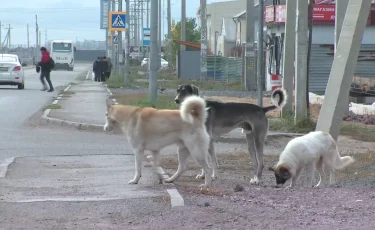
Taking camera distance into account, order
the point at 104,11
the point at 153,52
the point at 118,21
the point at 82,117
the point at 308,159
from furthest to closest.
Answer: the point at 104,11, the point at 118,21, the point at 153,52, the point at 82,117, the point at 308,159

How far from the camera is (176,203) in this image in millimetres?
8852

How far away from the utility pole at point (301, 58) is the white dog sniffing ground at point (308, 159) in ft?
23.8

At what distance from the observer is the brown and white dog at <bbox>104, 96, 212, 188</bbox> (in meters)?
10.5

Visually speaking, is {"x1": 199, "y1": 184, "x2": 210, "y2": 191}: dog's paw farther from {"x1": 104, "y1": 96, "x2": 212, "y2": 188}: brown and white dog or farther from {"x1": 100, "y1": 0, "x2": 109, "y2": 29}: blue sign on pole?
{"x1": 100, "y1": 0, "x2": 109, "y2": 29}: blue sign on pole

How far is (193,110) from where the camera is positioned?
10383mm

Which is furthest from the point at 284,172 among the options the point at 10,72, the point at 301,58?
the point at 10,72

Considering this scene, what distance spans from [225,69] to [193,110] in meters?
40.5

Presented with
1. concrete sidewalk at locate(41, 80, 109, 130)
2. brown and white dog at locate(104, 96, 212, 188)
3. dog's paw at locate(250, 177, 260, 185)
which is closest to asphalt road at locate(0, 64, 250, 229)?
concrete sidewalk at locate(41, 80, 109, 130)

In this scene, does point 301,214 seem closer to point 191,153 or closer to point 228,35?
point 191,153

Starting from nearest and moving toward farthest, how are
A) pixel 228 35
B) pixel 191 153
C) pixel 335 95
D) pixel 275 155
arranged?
pixel 191 153 < pixel 335 95 < pixel 275 155 < pixel 228 35

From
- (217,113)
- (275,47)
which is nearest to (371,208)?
(217,113)

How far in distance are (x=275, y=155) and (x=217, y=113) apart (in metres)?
3.50

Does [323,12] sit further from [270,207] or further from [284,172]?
[270,207]

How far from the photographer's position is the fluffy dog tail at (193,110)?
1030 cm
